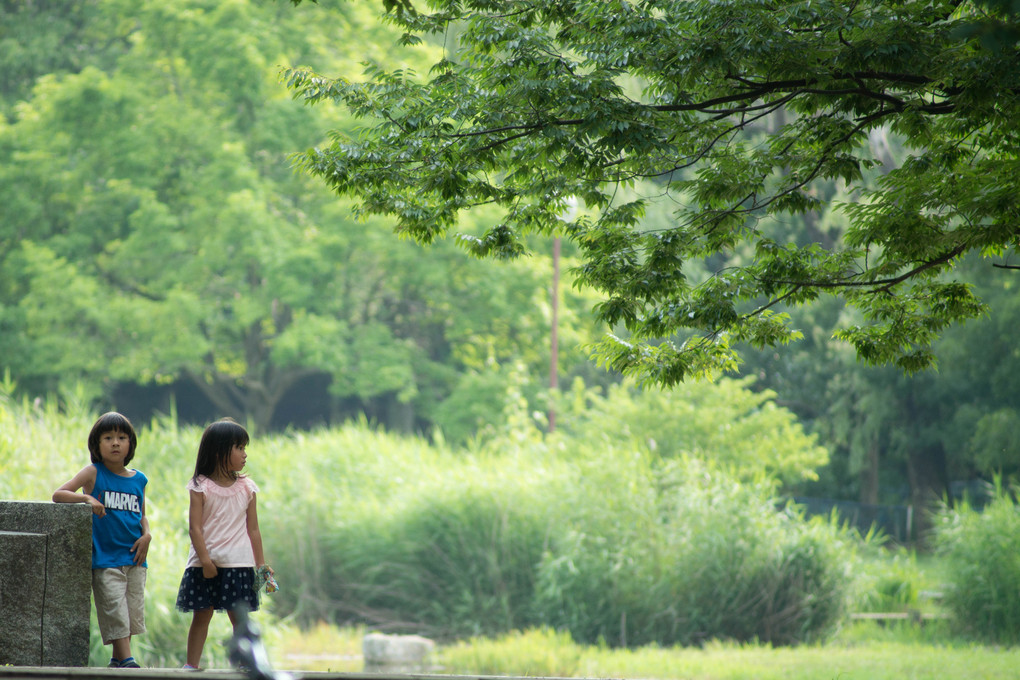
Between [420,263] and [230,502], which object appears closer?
[230,502]

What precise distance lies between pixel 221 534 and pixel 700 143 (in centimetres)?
383

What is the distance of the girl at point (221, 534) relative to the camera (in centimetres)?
531

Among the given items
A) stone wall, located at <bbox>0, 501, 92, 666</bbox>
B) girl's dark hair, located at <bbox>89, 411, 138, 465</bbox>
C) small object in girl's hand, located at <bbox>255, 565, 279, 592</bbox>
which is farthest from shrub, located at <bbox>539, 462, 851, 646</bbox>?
stone wall, located at <bbox>0, 501, 92, 666</bbox>

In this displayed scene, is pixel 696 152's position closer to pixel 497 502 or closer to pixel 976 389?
pixel 497 502

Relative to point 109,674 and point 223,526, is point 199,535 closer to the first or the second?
point 223,526

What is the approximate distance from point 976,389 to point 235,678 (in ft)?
88.6

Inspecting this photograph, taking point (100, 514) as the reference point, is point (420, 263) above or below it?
above

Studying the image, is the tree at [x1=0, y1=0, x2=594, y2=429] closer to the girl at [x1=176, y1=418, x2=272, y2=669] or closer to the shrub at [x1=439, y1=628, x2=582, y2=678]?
the shrub at [x1=439, y1=628, x2=582, y2=678]

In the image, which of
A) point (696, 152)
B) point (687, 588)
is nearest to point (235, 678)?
point (696, 152)

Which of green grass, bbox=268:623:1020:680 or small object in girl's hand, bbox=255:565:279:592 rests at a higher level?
small object in girl's hand, bbox=255:565:279:592

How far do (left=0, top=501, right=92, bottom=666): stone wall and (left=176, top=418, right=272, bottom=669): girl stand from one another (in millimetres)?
508

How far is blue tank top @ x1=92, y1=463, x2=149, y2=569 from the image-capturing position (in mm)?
5309

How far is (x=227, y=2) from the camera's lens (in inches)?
1040

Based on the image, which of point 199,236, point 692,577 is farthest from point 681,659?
point 199,236
